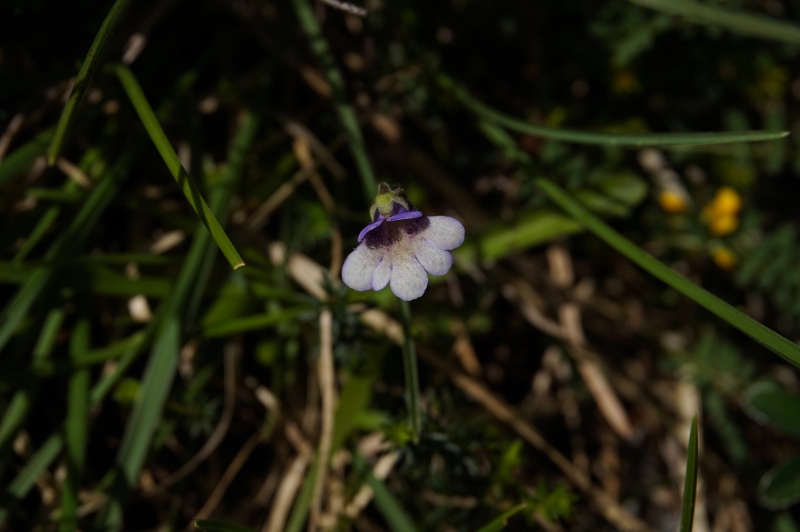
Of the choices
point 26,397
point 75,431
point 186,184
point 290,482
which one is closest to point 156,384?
point 75,431

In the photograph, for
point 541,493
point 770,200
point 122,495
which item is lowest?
point 770,200

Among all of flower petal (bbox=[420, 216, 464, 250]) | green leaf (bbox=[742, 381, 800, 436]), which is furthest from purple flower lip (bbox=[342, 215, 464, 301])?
green leaf (bbox=[742, 381, 800, 436])

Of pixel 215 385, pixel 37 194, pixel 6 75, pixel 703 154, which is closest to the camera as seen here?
pixel 6 75

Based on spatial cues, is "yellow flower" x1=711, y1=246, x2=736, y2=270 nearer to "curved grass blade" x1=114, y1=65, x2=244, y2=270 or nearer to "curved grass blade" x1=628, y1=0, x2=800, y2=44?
"curved grass blade" x1=628, y1=0, x2=800, y2=44

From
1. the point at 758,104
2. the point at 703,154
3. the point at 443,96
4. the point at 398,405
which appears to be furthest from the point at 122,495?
the point at 758,104

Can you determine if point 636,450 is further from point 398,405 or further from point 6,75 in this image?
point 6,75

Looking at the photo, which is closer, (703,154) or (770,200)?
(703,154)
